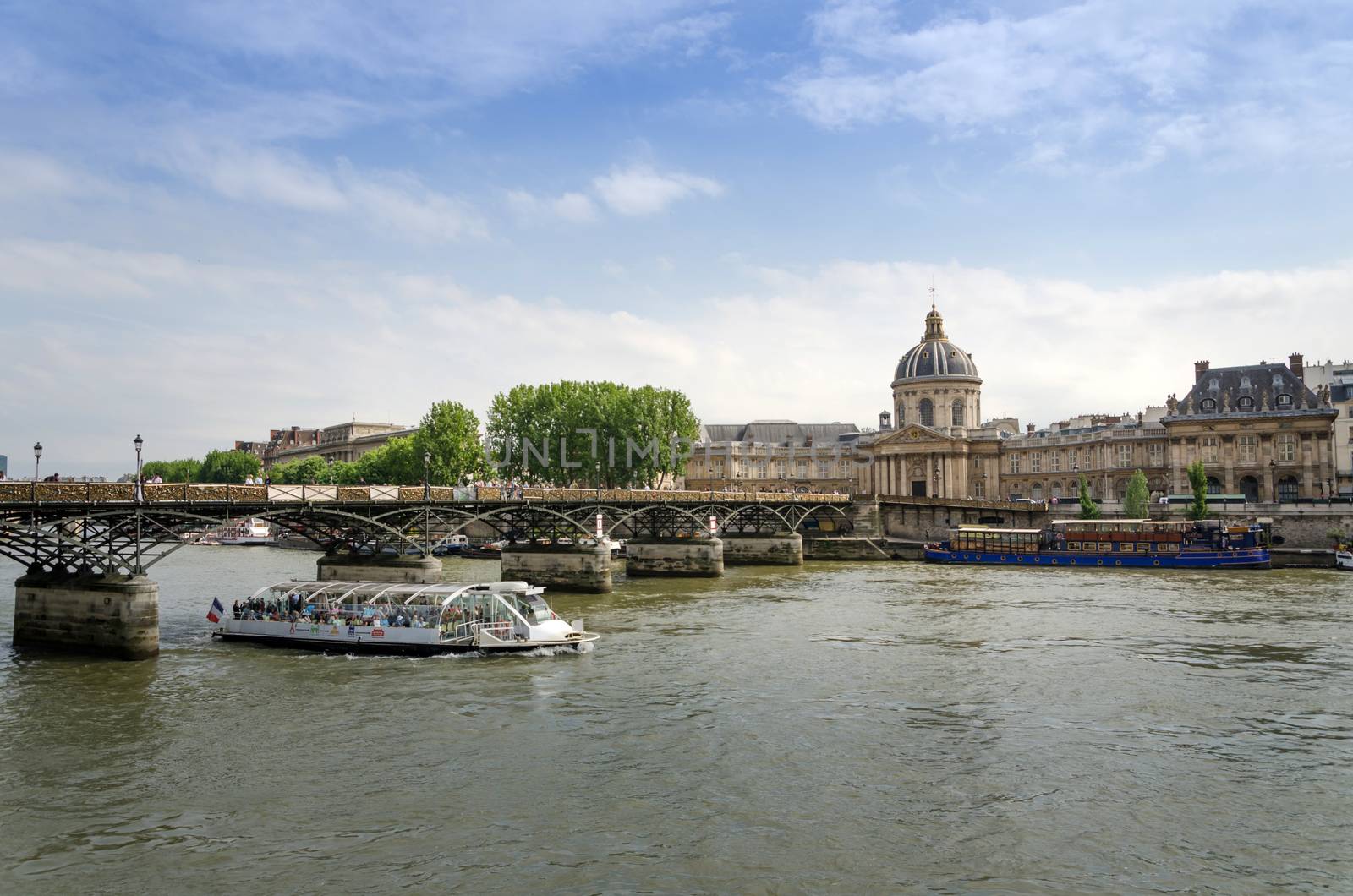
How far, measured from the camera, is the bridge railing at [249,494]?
104 ft

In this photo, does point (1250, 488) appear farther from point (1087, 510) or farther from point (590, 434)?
point (590, 434)

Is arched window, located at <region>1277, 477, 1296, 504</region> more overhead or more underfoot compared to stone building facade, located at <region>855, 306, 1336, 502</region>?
more underfoot

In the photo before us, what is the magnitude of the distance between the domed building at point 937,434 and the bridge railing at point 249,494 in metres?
66.3

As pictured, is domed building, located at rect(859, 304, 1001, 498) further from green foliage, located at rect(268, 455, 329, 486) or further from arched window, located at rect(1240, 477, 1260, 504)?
green foliage, located at rect(268, 455, 329, 486)

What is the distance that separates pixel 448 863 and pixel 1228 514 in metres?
81.9

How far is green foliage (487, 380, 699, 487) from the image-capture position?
297ft

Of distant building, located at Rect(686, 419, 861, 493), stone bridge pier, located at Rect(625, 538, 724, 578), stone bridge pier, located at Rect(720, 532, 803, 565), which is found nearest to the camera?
stone bridge pier, located at Rect(625, 538, 724, 578)

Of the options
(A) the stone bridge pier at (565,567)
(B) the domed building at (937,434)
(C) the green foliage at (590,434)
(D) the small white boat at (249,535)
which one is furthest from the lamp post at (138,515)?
(B) the domed building at (937,434)

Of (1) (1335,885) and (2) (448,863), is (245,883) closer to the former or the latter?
(2) (448,863)

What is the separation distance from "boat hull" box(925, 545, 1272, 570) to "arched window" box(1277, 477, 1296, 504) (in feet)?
102

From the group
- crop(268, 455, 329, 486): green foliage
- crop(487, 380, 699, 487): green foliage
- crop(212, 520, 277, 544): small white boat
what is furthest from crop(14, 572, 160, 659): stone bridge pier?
crop(268, 455, 329, 486): green foliage

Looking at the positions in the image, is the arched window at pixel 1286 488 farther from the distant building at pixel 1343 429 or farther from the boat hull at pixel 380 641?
the boat hull at pixel 380 641

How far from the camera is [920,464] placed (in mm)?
127188

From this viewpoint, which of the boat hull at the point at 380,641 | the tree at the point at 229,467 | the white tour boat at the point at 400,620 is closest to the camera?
the boat hull at the point at 380,641
